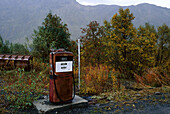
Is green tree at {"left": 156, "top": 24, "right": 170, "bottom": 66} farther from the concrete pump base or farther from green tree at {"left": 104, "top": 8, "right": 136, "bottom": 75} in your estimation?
the concrete pump base

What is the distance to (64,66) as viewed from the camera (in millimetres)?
4215

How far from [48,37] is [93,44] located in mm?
3401

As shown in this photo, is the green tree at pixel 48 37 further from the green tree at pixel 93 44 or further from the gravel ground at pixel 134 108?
the gravel ground at pixel 134 108

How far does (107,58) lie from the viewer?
11.5 m

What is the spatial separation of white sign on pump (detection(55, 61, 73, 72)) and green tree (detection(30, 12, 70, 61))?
622cm

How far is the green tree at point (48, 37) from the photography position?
1064 centimetres

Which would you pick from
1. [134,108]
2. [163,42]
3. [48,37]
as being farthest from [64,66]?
[163,42]

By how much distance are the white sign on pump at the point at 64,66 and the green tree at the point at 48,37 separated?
6.22 meters

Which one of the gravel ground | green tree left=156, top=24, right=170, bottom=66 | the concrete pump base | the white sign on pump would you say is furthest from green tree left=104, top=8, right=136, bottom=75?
green tree left=156, top=24, right=170, bottom=66

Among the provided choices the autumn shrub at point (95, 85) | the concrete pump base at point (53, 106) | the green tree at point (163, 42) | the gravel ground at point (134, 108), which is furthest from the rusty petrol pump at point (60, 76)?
the green tree at point (163, 42)

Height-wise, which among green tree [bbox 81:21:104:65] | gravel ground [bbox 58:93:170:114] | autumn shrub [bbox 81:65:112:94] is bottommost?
gravel ground [bbox 58:93:170:114]

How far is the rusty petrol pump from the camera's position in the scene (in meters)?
4.12

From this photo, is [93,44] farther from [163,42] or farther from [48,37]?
[163,42]

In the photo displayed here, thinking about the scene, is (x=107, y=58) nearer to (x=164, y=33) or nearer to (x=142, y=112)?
(x=142, y=112)
